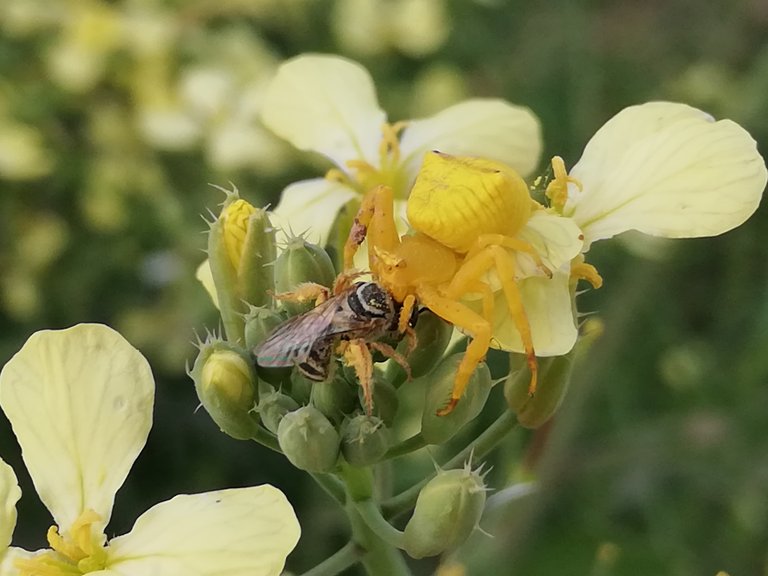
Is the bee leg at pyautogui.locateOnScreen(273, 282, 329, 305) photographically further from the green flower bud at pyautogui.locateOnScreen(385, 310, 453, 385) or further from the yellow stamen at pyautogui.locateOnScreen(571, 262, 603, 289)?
the yellow stamen at pyautogui.locateOnScreen(571, 262, 603, 289)

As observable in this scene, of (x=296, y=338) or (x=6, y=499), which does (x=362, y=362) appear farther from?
(x=6, y=499)

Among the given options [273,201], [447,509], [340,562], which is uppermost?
[447,509]

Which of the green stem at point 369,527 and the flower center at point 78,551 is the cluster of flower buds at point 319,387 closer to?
the green stem at point 369,527

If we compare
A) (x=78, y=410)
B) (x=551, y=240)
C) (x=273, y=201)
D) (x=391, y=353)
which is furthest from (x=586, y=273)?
(x=273, y=201)

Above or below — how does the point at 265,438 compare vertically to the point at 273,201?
above

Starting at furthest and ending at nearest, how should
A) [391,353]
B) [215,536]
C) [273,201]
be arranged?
[273,201] < [391,353] < [215,536]

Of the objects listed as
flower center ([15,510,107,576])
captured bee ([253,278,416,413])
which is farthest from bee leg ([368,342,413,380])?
flower center ([15,510,107,576])
